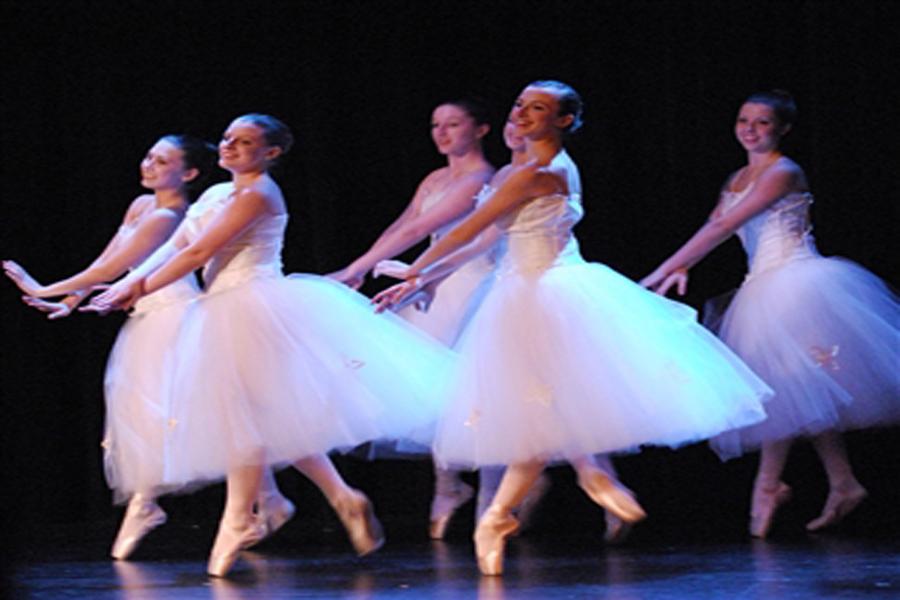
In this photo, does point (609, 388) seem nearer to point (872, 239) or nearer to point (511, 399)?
point (511, 399)

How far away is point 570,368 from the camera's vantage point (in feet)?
10.6

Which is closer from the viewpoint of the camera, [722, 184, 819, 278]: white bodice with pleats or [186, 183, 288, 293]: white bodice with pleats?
[186, 183, 288, 293]: white bodice with pleats

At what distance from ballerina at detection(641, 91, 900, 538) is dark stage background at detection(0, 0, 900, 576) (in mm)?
603

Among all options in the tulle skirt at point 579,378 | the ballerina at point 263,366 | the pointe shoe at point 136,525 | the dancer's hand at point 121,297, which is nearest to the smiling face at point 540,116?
the tulle skirt at point 579,378

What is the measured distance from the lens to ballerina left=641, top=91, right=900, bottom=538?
3.92 metres

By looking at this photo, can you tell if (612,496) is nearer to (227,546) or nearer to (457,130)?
(227,546)

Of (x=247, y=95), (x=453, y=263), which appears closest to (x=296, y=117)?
(x=247, y=95)

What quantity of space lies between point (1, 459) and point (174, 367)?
2.52 metres

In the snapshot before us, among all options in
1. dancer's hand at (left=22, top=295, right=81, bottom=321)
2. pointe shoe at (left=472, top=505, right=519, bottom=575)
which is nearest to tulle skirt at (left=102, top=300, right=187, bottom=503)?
dancer's hand at (left=22, top=295, right=81, bottom=321)

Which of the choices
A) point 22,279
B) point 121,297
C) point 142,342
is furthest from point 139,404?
point 121,297

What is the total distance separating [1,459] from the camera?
1023 millimetres

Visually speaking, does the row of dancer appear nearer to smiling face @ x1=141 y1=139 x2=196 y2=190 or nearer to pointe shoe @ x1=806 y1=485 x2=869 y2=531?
smiling face @ x1=141 y1=139 x2=196 y2=190

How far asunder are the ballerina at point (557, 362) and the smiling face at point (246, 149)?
484mm

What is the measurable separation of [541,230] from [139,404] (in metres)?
1.26
